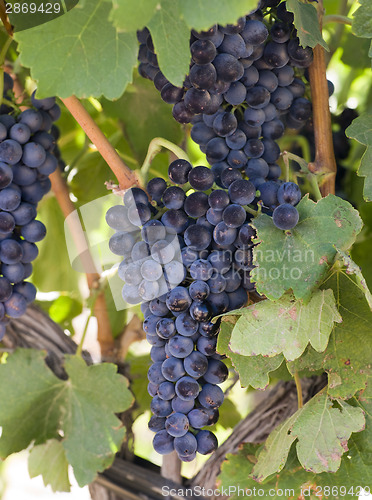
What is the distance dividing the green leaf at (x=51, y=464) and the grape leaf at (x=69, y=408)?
0.03 m

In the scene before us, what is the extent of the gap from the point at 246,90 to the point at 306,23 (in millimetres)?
116

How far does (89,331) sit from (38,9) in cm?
72

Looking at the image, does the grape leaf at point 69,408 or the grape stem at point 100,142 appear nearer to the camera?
the grape stem at point 100,142

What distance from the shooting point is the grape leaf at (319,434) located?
0.68 meters

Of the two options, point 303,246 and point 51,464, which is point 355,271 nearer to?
point 303,246

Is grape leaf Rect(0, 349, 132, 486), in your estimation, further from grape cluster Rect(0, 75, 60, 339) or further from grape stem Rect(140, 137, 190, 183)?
grape stem Rect(140, 137, 190, 183)

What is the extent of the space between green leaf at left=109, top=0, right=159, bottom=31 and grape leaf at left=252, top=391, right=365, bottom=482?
53cm

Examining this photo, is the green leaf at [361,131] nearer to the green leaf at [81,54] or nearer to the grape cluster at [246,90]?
the grape cluster at [246,90]

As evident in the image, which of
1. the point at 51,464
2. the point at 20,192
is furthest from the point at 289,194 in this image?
the point at 51,464

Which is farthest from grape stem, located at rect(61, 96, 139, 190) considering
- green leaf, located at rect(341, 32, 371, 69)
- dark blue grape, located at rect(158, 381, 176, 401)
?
green leaf, located at rect(341, 32, 371, 69)

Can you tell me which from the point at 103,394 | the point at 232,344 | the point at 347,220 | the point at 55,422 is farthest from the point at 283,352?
the point at 55,422

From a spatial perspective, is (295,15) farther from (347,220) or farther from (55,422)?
(55,422)

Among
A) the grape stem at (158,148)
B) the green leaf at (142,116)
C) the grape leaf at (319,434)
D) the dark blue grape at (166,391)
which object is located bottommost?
the grape leaf at (319,434)

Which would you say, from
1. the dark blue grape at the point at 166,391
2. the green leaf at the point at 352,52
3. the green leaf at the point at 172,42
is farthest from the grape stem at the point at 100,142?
the green leaf at the point at 352,52
